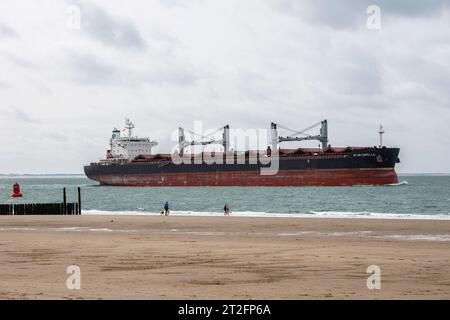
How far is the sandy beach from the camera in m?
9.67

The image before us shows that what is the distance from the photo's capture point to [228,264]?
42.8ft

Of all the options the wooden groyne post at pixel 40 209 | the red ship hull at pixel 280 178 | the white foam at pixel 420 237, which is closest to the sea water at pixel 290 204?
the wooden groyne post at pixel 40 209

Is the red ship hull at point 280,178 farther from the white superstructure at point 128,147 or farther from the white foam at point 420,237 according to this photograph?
the white foam at point 420,237

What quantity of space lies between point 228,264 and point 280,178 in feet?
231

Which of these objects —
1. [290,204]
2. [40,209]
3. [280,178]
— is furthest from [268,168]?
[40,209]

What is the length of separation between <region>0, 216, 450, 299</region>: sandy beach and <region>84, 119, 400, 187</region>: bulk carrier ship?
5780 centimetres

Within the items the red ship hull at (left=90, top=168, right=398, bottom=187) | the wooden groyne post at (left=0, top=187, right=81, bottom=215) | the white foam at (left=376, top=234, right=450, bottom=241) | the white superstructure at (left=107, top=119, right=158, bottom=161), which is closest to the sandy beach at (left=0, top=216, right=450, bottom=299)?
the white foam at (left=376, top=234, right=450, bottom=241)

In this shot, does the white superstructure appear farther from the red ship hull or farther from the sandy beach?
the sandy beach

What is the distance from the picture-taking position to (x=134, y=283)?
10516 millimetres

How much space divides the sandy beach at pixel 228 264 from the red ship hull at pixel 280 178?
5772cm

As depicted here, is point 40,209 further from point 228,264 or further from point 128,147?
point 128,147
